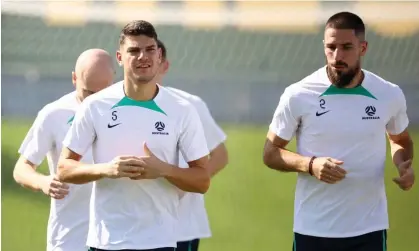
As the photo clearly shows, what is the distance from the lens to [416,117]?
629 inches

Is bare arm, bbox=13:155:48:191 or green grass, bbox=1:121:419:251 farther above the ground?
green grass, bbox=1:121:419:251

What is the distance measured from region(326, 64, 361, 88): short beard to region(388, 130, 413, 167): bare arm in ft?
1.34

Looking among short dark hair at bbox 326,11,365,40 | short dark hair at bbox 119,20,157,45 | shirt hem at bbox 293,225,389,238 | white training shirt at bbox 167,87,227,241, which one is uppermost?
short dark hair at bbox 326,11,365,40

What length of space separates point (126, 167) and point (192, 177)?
338mm

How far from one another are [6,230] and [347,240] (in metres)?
7.62

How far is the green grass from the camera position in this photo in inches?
458

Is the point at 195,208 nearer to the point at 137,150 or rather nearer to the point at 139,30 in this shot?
the point at 137,150

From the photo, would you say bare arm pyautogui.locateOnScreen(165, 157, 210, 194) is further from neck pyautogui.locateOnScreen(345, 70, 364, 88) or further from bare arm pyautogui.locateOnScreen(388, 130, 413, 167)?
bare arm pyautogui.locateOnScreen(388, 130, 413, 167)

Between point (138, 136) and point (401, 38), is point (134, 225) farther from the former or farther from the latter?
point (401, 38)

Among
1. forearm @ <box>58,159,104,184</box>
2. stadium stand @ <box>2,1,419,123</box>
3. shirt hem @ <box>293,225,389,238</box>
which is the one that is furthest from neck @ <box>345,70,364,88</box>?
stadium stand @ <box>2,1,419,123</box>

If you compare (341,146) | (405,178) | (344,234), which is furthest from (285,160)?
(405,178)

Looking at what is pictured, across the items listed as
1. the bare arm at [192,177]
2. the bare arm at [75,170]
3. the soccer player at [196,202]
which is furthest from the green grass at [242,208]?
the bare arm at [192,177]

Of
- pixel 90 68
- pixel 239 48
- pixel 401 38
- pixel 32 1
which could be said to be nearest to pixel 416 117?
pixel 401 38

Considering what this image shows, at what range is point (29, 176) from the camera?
586cm
